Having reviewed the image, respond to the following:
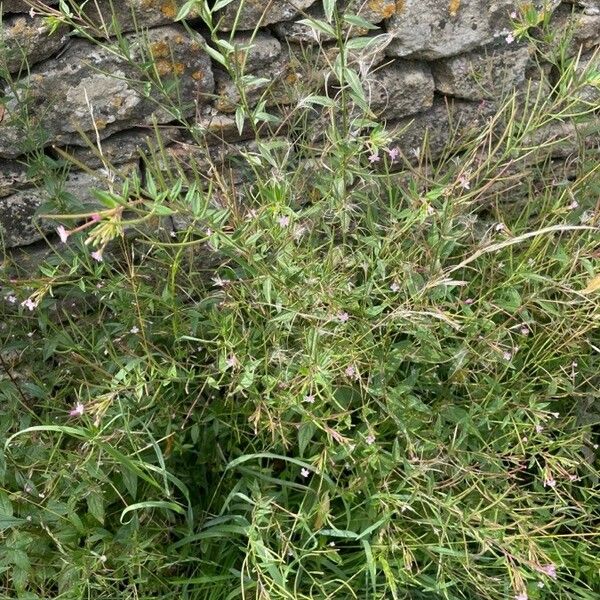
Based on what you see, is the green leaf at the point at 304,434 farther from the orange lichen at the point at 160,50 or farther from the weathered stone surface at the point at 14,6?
the weathered stone surface at the point at 14,6

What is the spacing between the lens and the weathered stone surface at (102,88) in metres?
2.45

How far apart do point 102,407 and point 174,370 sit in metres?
0.20

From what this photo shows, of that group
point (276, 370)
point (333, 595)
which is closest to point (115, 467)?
point (276, 370)

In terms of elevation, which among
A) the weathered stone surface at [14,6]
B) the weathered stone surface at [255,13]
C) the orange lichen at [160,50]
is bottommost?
the orange lichen at [160,50]

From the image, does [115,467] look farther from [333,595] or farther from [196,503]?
[333,595]

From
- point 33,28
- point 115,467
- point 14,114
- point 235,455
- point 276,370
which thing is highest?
point 33,28

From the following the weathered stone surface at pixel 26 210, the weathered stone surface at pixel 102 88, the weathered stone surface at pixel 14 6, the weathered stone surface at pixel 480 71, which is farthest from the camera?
the weathered stone surface at pixel 480 71

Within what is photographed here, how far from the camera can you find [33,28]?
93.3 inches

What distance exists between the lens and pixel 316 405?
2111 mm

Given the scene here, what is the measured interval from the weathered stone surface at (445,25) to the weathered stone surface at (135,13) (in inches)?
25.6

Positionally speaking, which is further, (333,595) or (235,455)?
(235,455)

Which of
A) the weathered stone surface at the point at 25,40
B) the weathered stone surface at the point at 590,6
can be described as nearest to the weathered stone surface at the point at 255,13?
the weathered stone surface at the point at 25,40

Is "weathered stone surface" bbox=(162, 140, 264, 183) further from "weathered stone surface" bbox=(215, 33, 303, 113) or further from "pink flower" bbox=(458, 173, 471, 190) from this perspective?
"pink flower" bbox=(458, 173, 471, 190)

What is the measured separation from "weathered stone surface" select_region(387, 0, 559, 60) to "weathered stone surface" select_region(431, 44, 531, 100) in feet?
0.14
